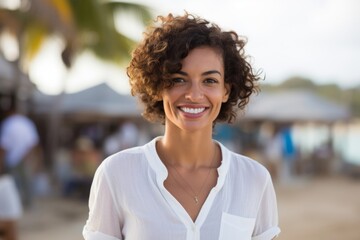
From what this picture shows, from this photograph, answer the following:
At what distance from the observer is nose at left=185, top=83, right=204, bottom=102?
1.85m

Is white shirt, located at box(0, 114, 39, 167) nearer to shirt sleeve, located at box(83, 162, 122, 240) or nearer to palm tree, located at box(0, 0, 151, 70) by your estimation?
palm tree, located at box(0, 0, 151, 70)

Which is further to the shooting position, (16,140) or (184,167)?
(16,140)

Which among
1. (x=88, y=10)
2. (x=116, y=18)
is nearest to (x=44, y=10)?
(x=88, y=10)

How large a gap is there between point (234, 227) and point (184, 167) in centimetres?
30

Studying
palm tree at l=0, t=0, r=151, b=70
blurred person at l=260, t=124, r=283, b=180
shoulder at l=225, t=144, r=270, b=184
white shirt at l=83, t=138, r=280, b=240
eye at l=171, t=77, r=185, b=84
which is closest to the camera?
white shirt at l=83, t=138, r=280, b=240

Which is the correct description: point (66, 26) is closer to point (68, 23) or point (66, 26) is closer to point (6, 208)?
point (68, 23)

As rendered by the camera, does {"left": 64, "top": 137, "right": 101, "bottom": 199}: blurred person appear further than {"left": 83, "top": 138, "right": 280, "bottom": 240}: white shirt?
Yes

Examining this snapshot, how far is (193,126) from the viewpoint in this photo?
190cm

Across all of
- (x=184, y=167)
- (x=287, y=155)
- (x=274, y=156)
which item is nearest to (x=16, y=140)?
(x=184, y=167)

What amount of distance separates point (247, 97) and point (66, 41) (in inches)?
324

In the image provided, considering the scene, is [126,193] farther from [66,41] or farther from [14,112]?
[66,41]

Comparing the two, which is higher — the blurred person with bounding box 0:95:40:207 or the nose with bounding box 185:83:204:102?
the nose with bounding box 185:83:204:102

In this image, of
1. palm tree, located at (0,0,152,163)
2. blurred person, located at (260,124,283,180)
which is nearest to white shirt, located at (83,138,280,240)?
palm tree, located at (0,0,152,163)

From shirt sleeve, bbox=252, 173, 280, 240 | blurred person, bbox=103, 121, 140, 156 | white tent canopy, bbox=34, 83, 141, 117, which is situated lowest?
blurred person, bbox=103, 121, 140, 156
